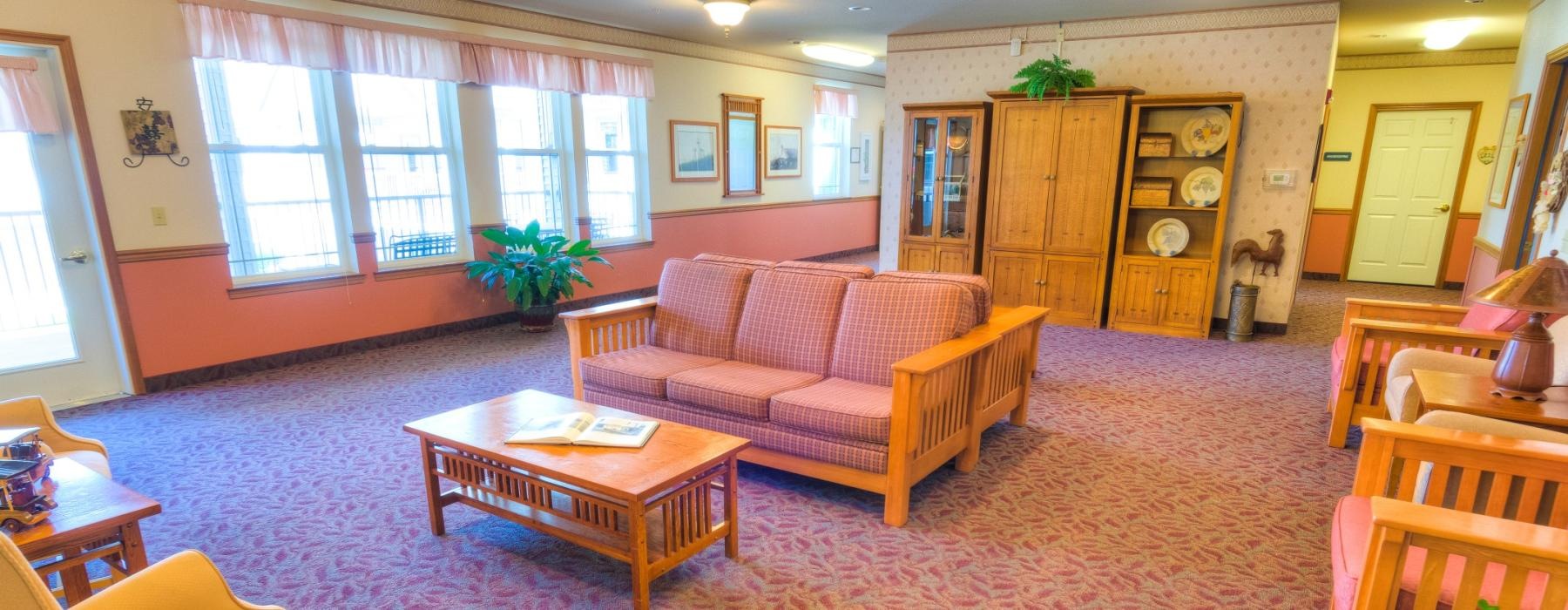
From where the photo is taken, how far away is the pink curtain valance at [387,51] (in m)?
4.07

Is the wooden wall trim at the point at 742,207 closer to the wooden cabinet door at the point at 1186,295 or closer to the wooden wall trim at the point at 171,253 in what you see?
the wooden wall trim at the point at 171,253

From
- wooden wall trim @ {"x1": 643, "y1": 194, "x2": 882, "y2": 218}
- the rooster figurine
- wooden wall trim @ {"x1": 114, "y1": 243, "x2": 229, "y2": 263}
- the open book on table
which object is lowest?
the open book on table

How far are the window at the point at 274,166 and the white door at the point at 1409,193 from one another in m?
9.26

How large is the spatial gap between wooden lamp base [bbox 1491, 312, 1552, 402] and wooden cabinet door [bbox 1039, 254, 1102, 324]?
3332mm

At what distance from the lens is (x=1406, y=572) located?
1564mm

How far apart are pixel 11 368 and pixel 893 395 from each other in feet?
14.7

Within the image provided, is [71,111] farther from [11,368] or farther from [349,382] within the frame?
[349,382]

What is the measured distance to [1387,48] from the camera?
22.6ft

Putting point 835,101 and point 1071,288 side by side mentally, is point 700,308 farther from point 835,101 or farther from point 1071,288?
point 835,101

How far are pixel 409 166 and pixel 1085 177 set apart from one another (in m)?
4.90

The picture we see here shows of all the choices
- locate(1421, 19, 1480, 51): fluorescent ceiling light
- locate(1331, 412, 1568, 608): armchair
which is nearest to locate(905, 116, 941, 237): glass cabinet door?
locate(1421, 19, 1480, 51): fluorescent ceiling light

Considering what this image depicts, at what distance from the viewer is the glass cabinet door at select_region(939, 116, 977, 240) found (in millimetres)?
5996

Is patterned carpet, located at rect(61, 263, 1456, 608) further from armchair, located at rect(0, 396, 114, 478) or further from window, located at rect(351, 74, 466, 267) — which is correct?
window, located at rect(351, 74, 466, 267)

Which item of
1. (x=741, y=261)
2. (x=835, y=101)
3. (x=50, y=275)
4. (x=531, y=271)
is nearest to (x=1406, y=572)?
(x=741, y=261)
